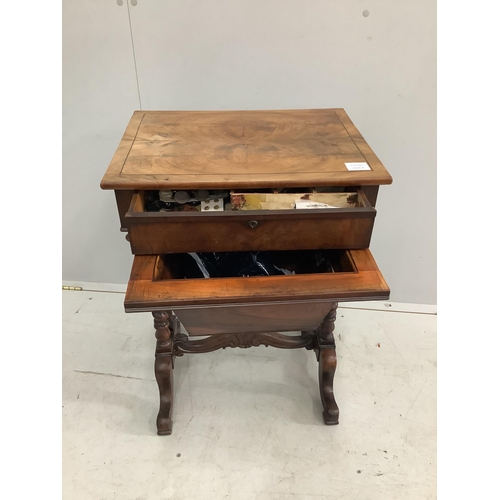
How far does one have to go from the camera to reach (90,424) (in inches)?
47.8

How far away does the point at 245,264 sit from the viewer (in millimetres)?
1249

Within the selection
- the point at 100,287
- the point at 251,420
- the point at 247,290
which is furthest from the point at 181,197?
the point at 100,287

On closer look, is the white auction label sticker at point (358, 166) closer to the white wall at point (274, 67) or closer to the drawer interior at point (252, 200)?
the drawer interior at point (252, 200)

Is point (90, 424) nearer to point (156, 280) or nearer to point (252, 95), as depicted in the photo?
point (156, 280)

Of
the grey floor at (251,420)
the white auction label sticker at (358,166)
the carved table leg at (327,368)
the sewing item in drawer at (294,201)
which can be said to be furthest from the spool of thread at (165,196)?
the grey floor at (251,420)

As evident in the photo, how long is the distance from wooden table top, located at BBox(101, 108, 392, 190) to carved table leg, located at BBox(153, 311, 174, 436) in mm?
344

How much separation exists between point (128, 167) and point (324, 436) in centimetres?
91

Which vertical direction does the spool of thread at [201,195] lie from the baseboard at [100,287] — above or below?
above

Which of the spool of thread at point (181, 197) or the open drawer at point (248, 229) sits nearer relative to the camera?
the open drawer at point (248, 229)

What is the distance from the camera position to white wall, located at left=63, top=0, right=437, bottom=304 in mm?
1180

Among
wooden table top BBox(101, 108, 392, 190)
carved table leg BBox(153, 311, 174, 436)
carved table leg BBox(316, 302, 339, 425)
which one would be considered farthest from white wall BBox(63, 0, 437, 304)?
carved table leg BBox(153, 311, 174, 436)

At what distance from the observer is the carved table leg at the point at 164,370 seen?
1032mm

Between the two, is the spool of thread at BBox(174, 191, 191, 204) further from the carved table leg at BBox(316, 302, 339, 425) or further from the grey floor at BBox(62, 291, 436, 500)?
the grey floor at BBox(62, 291, 436, 500)

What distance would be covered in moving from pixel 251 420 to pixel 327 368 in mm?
279
